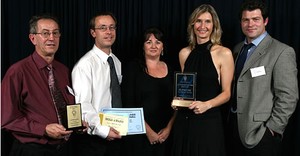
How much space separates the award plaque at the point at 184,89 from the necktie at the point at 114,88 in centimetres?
45

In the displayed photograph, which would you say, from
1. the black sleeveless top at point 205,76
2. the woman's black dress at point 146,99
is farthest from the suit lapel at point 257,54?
the woman's black dress at point 146,99

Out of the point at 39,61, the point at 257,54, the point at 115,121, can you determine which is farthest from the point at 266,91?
the point at 39,61

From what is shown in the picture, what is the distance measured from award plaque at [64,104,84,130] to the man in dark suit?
1170 millimetres

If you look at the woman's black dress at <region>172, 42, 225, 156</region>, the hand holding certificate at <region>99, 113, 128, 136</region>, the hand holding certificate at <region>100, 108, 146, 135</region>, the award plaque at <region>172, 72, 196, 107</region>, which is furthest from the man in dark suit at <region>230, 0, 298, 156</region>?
the hand holding certificate at <region>99, 113, 128, 136</region>

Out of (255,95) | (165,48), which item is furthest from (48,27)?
(255,95)

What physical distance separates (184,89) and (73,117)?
31.6 inches

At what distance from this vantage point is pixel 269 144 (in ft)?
8.63

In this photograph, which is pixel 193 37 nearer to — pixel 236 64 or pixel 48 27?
pixel 236 64

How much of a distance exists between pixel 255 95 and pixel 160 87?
74 centimetres

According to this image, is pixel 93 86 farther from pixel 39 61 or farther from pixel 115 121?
pixel 39 61

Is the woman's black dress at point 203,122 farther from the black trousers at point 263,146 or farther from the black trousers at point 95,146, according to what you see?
the black trousers at point 95,146

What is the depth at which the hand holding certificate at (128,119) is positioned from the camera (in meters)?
2.64

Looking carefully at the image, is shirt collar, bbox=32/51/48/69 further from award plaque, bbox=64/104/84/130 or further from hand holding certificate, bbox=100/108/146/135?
hand holding certificate, bbox=100/108/146/135

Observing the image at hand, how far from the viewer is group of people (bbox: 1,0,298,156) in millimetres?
2391
